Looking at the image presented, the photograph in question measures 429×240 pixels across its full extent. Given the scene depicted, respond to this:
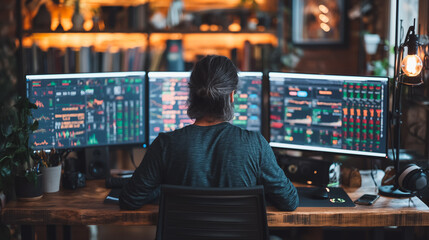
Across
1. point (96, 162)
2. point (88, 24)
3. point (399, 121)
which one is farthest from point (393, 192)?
point (88, 24)

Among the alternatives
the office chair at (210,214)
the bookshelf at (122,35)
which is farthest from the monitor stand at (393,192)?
the bookshelf at (122,35)

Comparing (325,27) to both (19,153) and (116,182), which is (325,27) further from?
(19,153)

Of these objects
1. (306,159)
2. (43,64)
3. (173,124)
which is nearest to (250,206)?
(306,159)

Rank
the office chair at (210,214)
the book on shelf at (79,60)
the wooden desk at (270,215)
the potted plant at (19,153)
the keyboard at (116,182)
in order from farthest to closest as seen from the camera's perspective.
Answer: the book on shelf at (79,60) < the keyboard at (116,182) < the potted plant at (19,153) < the wooden desk at (270,215) < the office chair at (210,214)

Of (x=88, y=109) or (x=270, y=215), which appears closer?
(x=270, y=215)

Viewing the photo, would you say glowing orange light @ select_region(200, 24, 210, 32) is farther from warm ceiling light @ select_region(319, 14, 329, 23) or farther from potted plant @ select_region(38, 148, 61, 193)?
potted plant @ select_region(38, 148, 61, 193)

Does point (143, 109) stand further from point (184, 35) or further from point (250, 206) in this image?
point (184, 35)

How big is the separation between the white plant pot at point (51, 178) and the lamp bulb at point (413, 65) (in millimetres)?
1494

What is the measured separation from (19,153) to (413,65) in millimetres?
1607

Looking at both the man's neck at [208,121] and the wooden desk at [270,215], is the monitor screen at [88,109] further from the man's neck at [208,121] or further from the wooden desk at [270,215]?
the man's neck at [208,121]

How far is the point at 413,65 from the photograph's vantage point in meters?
2.17

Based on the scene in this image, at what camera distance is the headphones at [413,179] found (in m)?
2.11

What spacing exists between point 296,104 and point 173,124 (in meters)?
0.60

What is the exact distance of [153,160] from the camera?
1.82 meters
